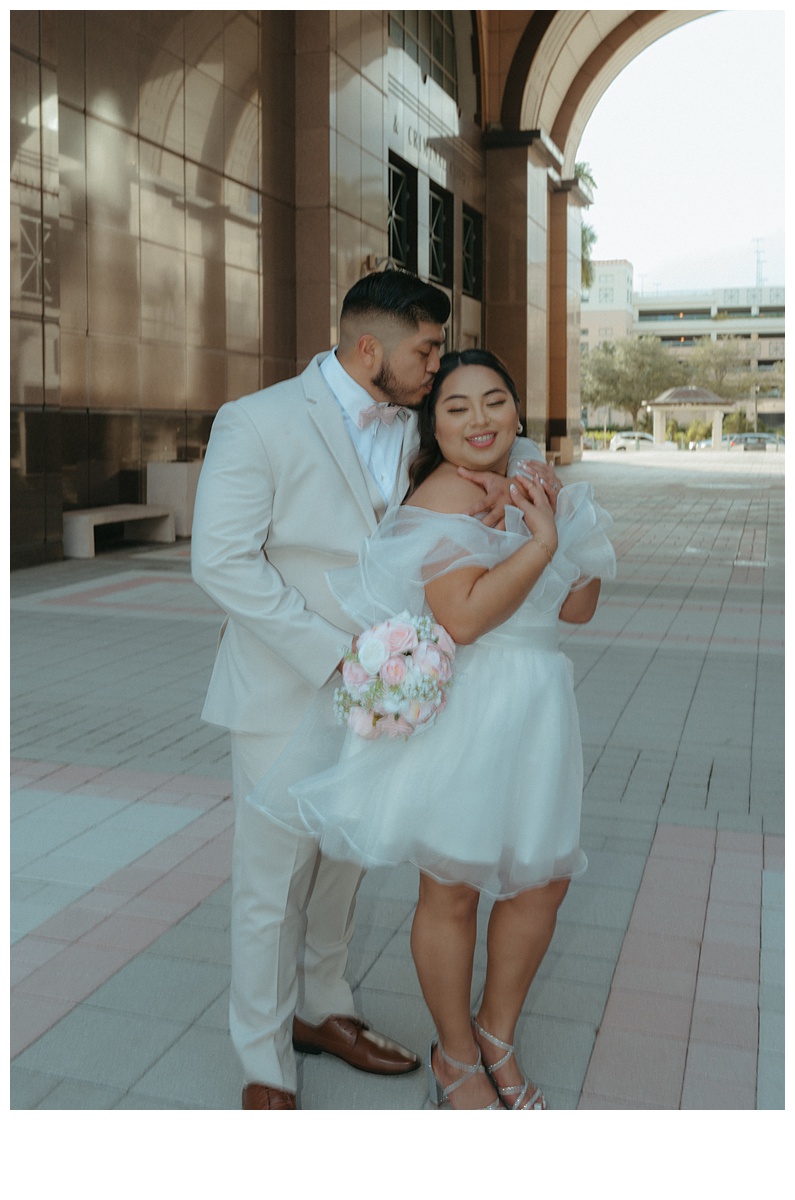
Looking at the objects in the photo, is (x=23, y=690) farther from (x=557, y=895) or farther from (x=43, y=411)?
(x=43, y=411)

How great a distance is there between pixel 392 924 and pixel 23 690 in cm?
419

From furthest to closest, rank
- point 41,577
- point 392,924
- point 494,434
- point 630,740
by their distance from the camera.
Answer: point 41,577, point 630,740, point 392,924, point 494,434

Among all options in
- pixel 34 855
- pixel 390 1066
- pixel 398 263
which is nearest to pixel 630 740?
pixel 34 855

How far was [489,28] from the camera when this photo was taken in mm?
29984

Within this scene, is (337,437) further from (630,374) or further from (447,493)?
(630,374)

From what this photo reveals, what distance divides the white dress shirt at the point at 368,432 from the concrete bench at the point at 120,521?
11.8 m

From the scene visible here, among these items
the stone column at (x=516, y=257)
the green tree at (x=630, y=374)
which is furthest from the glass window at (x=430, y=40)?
the green tree at (x=630, y=374)

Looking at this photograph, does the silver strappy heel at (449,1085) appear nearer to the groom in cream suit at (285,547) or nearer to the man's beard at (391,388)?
the groom in cream suit at (285,547)

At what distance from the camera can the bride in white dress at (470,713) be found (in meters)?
2.66

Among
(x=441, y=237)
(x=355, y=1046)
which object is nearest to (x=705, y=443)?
(x=441, y=237)

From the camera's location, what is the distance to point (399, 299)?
267 centimetres

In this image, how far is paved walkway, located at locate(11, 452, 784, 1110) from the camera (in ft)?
10.5

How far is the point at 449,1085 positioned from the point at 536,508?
Result: 1398mm

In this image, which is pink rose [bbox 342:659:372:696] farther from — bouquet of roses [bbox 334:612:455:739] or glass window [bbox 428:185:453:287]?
glass window [bbox 428:185:453:287]
